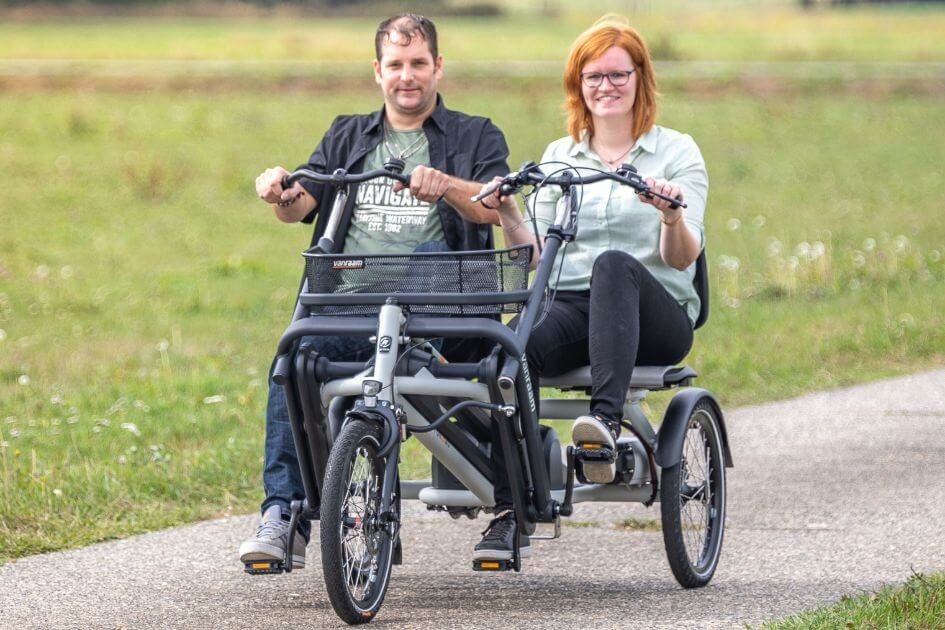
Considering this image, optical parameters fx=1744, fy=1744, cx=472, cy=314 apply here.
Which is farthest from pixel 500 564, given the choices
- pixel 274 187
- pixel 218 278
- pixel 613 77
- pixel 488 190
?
pixel 218 278

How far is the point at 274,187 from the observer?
5.64 meters

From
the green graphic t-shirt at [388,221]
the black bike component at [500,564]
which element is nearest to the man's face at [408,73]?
the green graphic t-shirt at [388,221]

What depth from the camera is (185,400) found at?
9.85 metres

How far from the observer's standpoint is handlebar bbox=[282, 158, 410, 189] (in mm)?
5406

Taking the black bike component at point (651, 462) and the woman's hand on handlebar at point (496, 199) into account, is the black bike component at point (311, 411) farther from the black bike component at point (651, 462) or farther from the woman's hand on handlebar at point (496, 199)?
the black bike component at point (651, 462)

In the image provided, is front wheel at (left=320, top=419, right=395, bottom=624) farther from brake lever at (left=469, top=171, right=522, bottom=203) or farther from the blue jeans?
brake lever at (left=469, top=171, right=522, bottom=203)

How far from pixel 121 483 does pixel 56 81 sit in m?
30.8

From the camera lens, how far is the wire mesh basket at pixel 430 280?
522cm

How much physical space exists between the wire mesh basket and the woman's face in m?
1.13

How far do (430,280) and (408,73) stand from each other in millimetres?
1061

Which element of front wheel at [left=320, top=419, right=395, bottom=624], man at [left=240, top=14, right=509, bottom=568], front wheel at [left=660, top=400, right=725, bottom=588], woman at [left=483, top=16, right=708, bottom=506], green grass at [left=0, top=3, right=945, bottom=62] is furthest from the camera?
green grass at [left=0, top=3, right=945, bottom=62]

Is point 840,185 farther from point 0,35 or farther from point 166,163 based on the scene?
point 0,35

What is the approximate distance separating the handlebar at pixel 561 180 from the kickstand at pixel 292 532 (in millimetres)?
1135

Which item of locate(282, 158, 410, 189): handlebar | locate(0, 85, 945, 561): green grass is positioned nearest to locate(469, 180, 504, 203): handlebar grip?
locate(282, 158, 410, 189): handlebar
